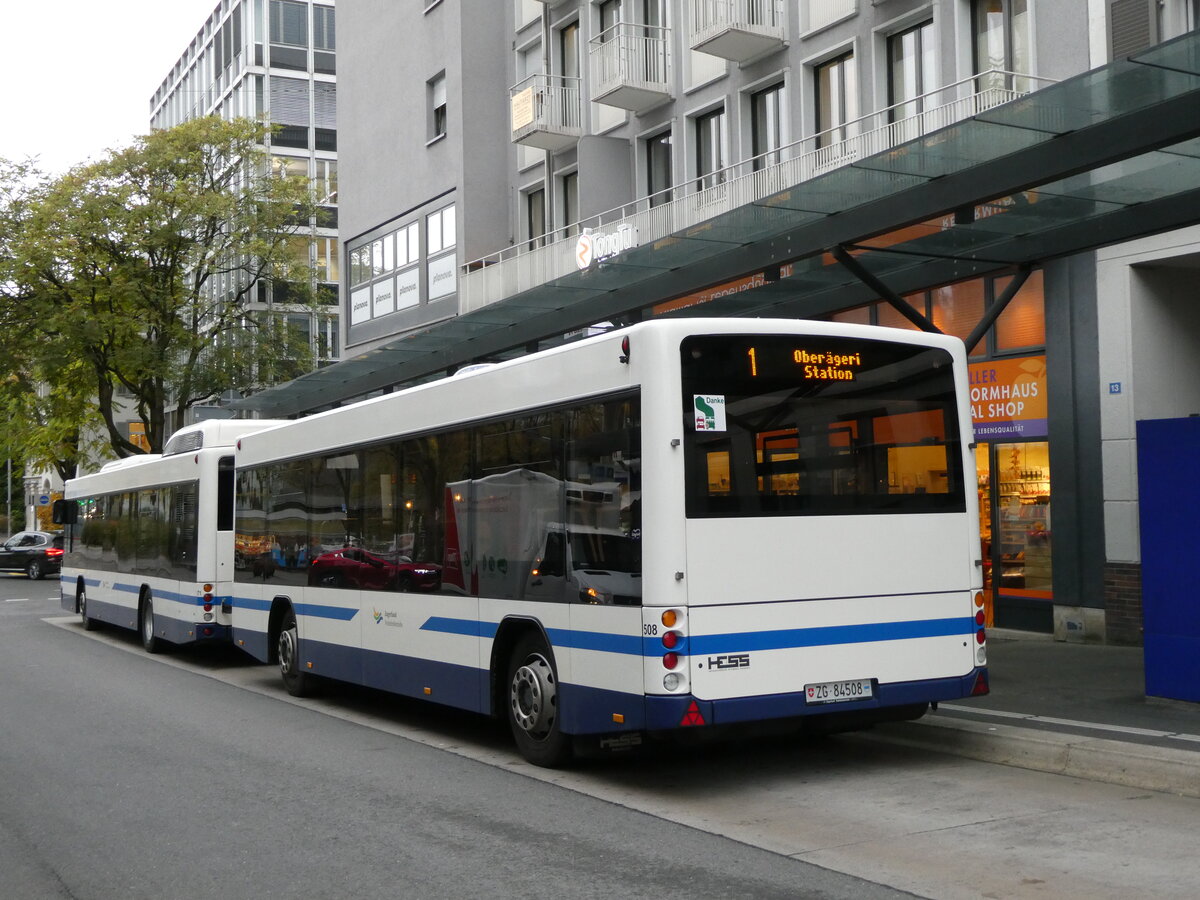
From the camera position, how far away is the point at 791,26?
21703mm

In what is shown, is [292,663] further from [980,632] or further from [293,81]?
[293,81]

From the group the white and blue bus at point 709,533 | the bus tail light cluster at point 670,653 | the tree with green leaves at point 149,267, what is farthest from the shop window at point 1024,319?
the tree with green leaves at point 149,267

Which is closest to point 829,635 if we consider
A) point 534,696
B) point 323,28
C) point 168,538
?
point 534,696

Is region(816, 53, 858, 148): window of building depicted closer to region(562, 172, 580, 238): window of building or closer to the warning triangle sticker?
region(562, 172, 580, 238): window of building

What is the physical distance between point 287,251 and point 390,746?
3559cm

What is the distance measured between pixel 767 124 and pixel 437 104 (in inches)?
462

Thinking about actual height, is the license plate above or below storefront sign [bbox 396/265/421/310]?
below

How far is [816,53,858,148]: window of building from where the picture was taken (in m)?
20.5

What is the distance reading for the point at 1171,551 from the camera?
32.8 ft

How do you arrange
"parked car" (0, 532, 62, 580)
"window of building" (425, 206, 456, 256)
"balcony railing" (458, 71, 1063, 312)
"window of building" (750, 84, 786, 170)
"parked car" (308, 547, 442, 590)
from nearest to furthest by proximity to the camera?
"parked car" (308, 547, 442, 590)
"balcony railing" (458, 71, 1063, 312)
"window of building" (750, 84, 786, 170)
"window of building" (425, 206, 456, 256)
"parked car" (0, 532, 62, 580)

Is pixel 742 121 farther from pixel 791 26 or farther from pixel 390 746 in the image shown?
pixel 390 746

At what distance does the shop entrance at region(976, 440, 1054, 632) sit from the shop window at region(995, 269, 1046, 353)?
1.24m

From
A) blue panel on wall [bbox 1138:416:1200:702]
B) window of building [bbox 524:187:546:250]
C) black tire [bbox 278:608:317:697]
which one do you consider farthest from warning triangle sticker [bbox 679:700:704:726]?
window of building [bbox 524:187:546:250]

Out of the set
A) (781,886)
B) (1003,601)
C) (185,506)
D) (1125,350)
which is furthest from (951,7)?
(781,886)
